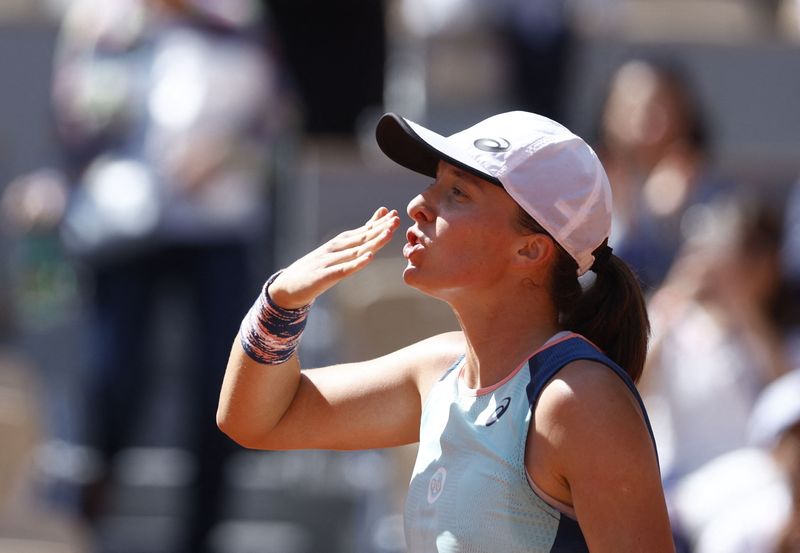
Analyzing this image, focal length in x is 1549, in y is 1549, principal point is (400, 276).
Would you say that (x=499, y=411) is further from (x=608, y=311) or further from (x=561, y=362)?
(x=608, y=311)

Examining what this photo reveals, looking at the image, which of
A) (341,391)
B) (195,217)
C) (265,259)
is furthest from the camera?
(265,259)

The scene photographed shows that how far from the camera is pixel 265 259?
6.36 m

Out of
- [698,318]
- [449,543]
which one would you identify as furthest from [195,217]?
[449,543]

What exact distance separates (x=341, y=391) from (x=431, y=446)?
265 millimetres

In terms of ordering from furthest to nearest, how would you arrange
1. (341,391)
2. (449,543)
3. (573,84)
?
(573,84) → (341,391) → (449,543)

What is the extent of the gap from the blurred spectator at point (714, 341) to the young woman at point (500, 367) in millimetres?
2309

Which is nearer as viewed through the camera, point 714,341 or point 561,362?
point 561,362

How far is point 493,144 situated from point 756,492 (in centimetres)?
218

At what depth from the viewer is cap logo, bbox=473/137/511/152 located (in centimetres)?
234

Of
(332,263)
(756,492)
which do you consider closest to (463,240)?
(332,263)

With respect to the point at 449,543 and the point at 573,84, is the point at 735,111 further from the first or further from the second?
the point at 449,543

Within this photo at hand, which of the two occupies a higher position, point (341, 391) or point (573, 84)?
point (341, 391)

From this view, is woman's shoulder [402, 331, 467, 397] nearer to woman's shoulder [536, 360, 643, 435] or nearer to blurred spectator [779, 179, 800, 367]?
woman's shoulder [536, 360, 643, 435]

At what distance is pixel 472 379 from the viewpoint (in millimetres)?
2406
